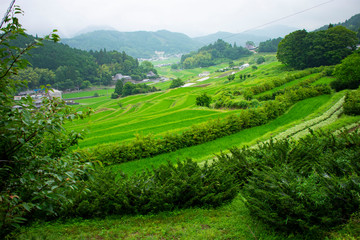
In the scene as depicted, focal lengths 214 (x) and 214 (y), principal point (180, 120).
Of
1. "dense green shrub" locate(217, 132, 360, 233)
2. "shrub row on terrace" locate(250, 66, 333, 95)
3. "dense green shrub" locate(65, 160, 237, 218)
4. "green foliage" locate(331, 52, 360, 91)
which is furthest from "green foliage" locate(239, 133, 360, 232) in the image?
"shrub row on terrace" locate(250, 66, 333, 95)

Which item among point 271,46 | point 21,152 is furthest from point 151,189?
point 271,46

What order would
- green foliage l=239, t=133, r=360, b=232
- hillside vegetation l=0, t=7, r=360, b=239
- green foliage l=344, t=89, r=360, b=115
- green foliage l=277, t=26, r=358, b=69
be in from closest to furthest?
1. hillside vegetation l=0, t=7, r=360, b=239
2. green foliage l=239, t=133, r=360, b=232
3. green foliage l=344, t=89, r=360, b=115
4. green foliage l=277, t=26, r=358, b=69

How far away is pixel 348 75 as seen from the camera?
2741cm

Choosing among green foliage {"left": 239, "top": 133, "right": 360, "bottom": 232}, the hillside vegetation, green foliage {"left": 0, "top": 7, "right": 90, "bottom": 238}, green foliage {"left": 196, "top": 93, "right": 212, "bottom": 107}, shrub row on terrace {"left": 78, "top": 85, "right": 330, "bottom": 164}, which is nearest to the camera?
green foliage {"left": 0, "top": 7, "right": 90, "bottom": 238}

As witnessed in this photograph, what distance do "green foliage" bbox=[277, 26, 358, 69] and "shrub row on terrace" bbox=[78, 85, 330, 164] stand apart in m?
34.5

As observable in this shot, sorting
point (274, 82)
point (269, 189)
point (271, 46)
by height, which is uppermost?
point (271, 46)

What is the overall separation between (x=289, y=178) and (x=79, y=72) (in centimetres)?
10240

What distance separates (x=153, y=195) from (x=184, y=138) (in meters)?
9.92

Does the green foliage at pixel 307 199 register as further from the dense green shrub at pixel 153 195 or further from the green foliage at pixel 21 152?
the green foliage at pixel 21 152

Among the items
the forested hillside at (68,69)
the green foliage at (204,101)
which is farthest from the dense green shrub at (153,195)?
the forested hillside at (68,69)

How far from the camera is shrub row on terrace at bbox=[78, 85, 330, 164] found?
529 inches

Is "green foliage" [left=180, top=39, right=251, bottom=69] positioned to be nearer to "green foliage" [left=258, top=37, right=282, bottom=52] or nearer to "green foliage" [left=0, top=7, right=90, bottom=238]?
"green foliage" [left=258, top=37, right=282, bottom=52]

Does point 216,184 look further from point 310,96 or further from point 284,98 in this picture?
point 310,96

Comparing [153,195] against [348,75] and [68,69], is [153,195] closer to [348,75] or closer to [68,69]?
[348,75]
